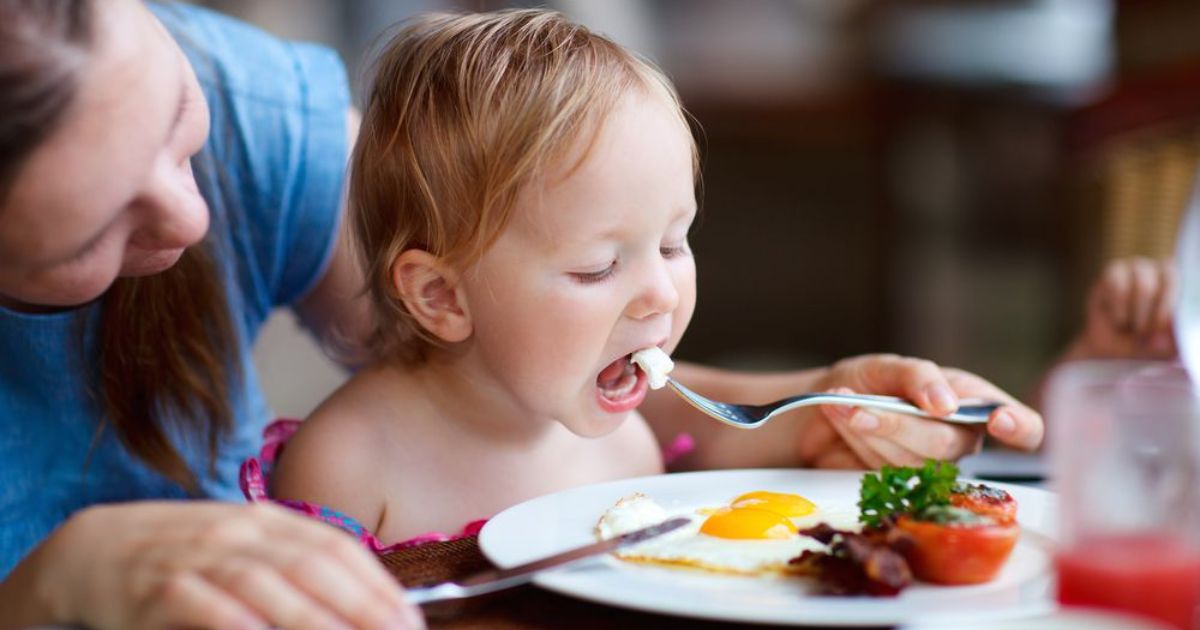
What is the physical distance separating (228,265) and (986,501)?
3.26 feet

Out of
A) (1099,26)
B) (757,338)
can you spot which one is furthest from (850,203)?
(1099,26)

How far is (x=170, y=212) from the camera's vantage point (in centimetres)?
97

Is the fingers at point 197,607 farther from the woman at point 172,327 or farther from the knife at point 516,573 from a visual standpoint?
the knife at point 516,573

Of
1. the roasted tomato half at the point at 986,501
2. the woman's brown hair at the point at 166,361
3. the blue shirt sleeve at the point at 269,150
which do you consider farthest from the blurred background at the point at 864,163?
the roasted tomato half at the point at 986,501

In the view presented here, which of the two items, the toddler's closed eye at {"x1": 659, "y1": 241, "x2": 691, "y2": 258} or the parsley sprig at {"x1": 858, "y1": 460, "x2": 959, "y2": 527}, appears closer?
the parsley sprig at {"x1": 858, "y1": 460, "x2": 959, "y2": 527}

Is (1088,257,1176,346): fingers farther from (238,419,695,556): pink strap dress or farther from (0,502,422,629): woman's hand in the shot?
(0,502,422,629): woman's hand

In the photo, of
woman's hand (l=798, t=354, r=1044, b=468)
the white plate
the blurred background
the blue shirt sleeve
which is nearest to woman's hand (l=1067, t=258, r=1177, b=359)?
woman's hand (l=798, t=354, r=1044, b=468)

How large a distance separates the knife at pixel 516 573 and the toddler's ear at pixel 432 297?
34 cm

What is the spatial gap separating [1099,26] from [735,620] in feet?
16.6

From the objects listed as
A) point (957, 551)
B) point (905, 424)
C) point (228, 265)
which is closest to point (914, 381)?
point (905, 424)

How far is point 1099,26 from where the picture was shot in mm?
5238

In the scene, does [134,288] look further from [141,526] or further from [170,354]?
[141,526]

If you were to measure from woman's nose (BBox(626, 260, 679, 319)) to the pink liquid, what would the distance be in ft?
1.55

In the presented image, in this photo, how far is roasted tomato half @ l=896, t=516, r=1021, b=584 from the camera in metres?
0.86
